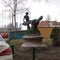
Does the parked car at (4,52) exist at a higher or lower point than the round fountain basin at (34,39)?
higher

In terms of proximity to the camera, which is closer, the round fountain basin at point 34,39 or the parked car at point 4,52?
the parked car at point 4,52

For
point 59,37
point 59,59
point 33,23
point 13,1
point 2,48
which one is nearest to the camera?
point 2,48

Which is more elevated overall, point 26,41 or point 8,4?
point 8,4

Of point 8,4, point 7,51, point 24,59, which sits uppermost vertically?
point 8,4

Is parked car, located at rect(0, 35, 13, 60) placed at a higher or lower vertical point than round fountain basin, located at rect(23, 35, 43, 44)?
higher

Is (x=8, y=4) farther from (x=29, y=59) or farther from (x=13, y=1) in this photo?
(x=29, y=59)

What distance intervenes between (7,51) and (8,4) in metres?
32.7

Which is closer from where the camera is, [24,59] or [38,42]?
[24,59]

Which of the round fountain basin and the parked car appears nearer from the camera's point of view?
the parked car

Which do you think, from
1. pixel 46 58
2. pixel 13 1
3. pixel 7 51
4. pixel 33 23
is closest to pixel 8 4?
pixel 13 1

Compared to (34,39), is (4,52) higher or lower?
higher

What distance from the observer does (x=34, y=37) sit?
64.3 feet

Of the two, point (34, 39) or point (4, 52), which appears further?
point (34, 39)

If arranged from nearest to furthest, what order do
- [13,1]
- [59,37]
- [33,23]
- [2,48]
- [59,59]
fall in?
[2,48], [59,59], [33,23], [59,37], [13,1]
